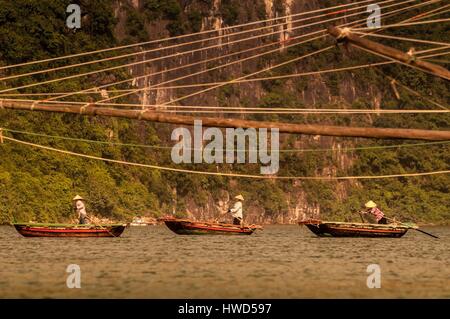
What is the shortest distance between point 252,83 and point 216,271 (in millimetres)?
140420

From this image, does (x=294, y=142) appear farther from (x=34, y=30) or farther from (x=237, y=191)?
(x=34, y=30)

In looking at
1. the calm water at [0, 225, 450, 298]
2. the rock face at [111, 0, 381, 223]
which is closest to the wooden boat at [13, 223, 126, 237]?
the calm water at [0, 225, 450, 298]

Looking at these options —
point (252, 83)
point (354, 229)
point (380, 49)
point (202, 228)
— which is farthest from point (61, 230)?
point (252, 83)

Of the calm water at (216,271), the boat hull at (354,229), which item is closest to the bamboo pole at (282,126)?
the calm water at (216,271)

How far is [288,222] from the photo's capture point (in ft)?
478

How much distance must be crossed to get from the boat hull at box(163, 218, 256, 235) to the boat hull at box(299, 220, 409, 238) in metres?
4.55

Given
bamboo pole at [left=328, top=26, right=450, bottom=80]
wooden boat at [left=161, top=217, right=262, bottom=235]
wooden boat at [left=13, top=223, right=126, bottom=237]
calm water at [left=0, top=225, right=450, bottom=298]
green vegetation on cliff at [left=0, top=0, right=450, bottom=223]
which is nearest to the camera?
Result: bamboo pole at [left=328, top=26, right=450, bottom=80]

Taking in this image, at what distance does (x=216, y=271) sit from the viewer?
32.0 meters

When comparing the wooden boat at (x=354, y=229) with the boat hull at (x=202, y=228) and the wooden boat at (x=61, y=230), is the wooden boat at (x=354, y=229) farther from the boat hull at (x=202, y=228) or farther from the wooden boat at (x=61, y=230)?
the wooden boat at (x=61, y=230)

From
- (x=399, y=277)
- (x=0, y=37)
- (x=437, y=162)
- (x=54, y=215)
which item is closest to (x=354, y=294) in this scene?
(x=399, y=277)

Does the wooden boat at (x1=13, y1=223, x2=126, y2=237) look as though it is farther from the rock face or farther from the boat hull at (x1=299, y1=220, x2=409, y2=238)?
the rock face

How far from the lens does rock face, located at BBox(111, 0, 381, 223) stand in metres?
150

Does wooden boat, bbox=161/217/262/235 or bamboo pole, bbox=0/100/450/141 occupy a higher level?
bamboo pole, bbox=0/100/450/141

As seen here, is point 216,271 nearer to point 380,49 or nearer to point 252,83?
point 380,49
